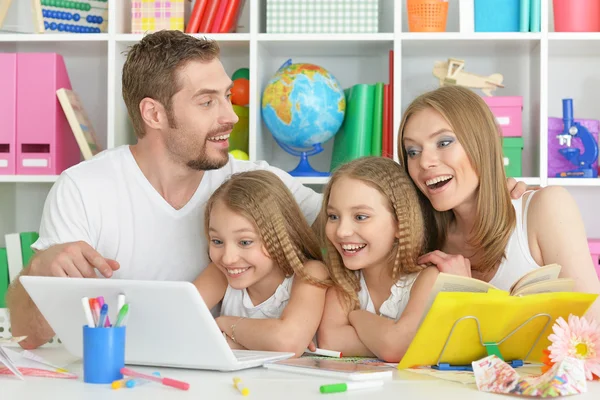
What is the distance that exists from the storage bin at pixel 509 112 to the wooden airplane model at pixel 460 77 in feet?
0.17

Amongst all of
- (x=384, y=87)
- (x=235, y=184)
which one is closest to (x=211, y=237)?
(x=235, y=184)

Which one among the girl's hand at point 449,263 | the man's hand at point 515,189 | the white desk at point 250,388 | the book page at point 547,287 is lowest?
the white desk at point 250,388

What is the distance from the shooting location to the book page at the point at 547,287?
1301mm

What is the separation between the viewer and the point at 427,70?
267 cm

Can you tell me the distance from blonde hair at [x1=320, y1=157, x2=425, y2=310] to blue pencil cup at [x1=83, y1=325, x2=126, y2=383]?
541 millimetres

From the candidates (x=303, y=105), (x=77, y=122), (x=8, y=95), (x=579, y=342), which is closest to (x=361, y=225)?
(x=579, y=342)

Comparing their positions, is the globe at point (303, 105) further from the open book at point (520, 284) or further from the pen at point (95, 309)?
the pen at point (95, 309)

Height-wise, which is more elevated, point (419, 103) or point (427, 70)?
point (427, 70)

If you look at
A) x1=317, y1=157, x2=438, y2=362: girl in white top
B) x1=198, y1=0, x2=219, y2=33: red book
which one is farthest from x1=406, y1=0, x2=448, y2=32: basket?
x1=317, y1=157, x2=438, y2=362: girl in white top

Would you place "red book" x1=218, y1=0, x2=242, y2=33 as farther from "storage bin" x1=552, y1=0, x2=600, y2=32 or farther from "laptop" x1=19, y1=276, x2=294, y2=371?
"laptop" x1=19, y1=276, x2=294, y2=371

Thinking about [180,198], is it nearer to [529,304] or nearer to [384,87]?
[384,87]

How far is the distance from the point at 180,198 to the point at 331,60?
97 centimetres

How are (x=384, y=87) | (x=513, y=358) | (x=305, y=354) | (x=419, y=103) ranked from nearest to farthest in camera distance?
(x=513, y=358), (x=305, y=354), (x=419, y=103), (x=384, y=87)

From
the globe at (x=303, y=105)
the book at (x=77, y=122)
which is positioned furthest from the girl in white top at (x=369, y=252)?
the book at (x=77, y=122)
